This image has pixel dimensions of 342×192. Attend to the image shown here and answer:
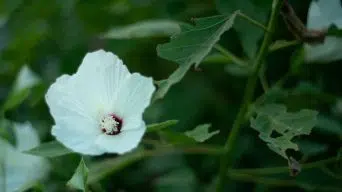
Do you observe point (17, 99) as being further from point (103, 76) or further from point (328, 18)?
point (328, 18)

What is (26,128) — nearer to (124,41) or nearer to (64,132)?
(124,41)

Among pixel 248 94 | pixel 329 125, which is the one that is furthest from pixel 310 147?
pixel 248 94

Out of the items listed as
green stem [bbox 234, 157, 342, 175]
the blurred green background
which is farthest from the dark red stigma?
green stem [bbox 234, 157, 342, 175]

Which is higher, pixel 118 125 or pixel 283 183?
pixel 118 125

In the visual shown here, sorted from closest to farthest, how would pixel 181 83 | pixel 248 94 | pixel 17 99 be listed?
pixel 248 94 < pixel 17 99 < pixel 181 83

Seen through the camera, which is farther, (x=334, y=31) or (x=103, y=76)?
(x=334, y=31)

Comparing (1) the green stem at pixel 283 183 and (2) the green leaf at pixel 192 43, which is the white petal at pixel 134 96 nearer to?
(2) the green leaf at pixel 192 43

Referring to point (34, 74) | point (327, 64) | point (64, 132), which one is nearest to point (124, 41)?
point (34, 74)

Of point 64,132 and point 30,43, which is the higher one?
point 64,132
